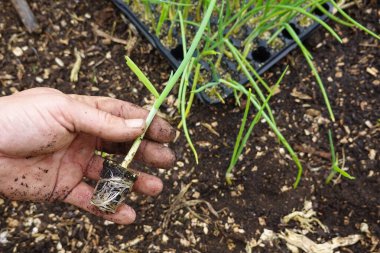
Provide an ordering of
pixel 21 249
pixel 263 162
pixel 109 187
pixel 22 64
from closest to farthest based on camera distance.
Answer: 1. pixel 109 187
2. pixel 21 249
3. pixel 263 162
4. pixel 22 64

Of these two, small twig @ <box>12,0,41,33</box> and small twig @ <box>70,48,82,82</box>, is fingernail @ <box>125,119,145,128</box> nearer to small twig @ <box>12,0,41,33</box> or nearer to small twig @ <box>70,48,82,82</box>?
small twig @ <box>70,48,82,82</box>

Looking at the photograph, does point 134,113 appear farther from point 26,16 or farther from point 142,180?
point 26,16

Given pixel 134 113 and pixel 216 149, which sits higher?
pixel 134 113

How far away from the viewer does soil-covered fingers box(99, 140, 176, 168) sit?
4.16 feet

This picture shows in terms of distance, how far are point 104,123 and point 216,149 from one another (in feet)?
1.74

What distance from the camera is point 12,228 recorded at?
1406 millimetres

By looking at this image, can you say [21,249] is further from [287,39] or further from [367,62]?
[367,62]

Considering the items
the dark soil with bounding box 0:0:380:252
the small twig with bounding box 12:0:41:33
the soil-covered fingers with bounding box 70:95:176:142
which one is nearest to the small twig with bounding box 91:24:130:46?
the dark soil with bounding box 0:0:380:252

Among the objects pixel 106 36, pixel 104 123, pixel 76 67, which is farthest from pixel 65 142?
pixel 106 36

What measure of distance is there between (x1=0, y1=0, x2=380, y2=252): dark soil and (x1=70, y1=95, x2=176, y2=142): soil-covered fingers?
0.94 ft

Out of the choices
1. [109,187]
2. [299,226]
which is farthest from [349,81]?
[109,187]

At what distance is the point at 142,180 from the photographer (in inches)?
49.6

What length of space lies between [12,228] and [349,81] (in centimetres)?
122

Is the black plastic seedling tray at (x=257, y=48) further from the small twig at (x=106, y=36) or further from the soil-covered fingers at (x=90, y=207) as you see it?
the soil-covered fingers at (x=90, y=207)
